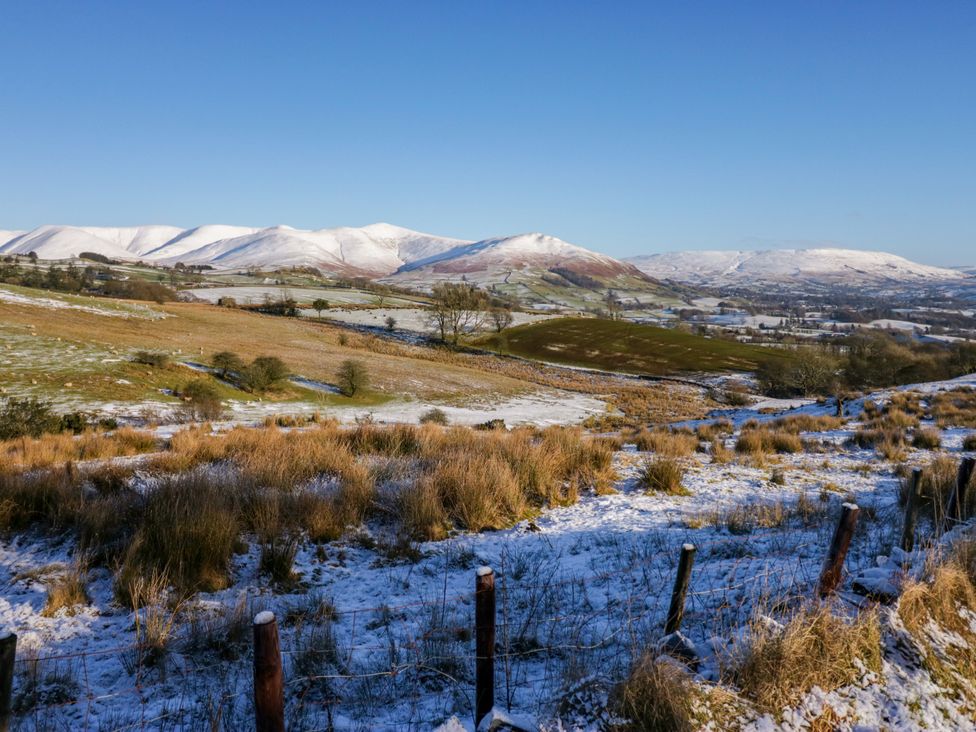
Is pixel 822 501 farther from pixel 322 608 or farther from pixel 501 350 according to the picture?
pixel 501 350

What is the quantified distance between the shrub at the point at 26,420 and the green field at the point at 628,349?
55.6 meters

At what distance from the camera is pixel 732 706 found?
3072mm

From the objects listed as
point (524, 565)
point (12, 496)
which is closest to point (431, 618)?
point (524, 565)

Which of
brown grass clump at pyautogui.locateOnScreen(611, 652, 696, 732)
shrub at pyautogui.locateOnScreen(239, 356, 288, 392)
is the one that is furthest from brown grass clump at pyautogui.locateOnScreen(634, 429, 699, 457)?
shrub at pyautogui.locateOnScreen(239, 356, 288, 392)

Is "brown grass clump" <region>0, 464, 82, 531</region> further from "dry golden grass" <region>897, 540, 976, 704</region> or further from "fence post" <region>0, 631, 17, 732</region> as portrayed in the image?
"dry golden grass" <region>897, 540, 976, 704</region>

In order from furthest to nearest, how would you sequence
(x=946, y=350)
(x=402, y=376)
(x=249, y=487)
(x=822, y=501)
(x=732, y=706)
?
(x=946, y=350)
(x=402, y=376)
(x=822, y=501)
(x=249, y=487)
(x=732, y=706)

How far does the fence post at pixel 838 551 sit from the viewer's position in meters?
3.81

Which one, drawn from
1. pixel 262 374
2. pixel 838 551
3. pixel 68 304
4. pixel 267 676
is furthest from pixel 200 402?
pixel 68 304

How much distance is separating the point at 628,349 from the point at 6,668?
76452 millimetres

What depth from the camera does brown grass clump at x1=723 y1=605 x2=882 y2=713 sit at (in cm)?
317

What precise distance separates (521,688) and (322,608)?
1.98 meters

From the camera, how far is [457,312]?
2815 inches

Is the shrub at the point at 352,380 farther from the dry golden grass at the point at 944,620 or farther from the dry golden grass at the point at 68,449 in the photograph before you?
the dry golden grass at the point at 944,620

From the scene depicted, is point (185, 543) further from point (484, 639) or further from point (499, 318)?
point (499, 318)
